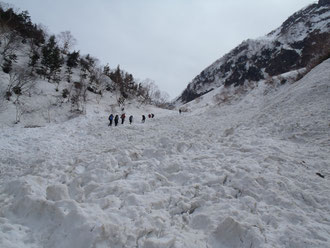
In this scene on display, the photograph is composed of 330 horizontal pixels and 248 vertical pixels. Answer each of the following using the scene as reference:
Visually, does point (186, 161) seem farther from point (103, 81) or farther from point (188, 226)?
point (103, 81)

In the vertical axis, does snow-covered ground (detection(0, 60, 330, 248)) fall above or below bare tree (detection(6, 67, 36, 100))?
below

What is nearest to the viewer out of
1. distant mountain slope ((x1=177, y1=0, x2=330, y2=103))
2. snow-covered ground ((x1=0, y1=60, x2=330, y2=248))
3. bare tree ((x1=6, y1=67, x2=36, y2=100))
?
snow-covered ground ((x1=0, y1=60, x2=330, y2=248))

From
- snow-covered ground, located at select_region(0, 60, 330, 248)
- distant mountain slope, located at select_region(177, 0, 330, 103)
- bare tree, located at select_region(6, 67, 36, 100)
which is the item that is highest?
distant mountain slope, located at select_region(177, 0, 330, 103)

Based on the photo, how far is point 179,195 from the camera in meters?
5.38

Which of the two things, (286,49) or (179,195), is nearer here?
(179,195)

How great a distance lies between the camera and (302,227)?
3957 mm

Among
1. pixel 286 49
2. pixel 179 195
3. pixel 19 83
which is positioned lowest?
pixel 179 195

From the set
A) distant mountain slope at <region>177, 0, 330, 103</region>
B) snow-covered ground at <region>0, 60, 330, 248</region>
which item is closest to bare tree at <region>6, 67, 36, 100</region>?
snow-covered ground at <region>0, 60, 330, 248</region>

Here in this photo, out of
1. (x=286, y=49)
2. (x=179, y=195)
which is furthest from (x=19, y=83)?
(x=286, y=49)

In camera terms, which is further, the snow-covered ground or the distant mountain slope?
the distant mountain slope

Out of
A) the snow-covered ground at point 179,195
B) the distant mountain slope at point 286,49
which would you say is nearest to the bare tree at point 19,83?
the snow-covered ground at point 179,195

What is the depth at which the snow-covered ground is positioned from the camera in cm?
379

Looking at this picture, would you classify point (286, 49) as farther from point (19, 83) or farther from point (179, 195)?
point (179, 195)

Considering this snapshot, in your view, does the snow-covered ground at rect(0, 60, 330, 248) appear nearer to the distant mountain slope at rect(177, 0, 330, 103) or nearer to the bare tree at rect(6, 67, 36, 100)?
the bare tree at rect(6, 67, 36, 100)
